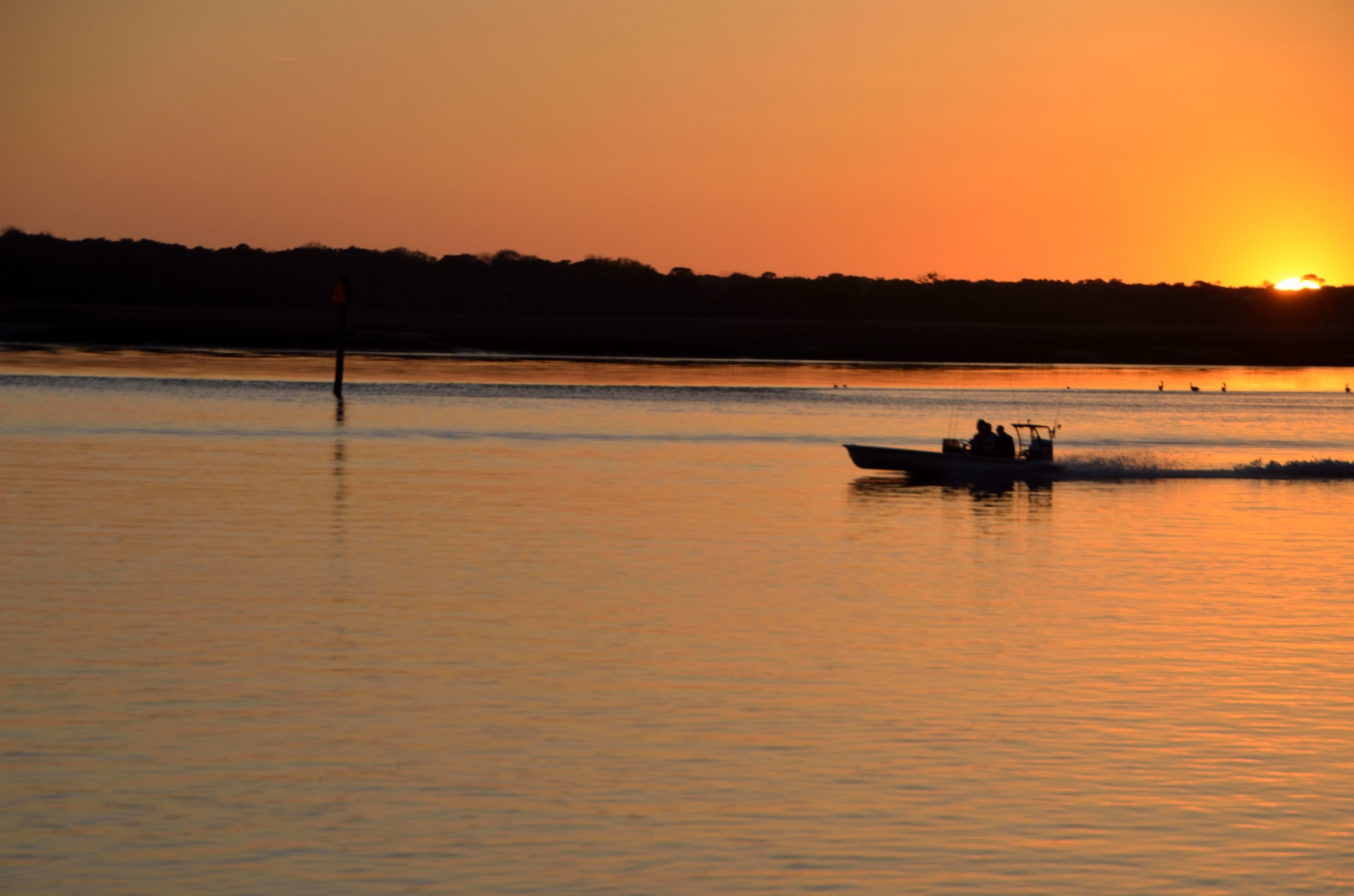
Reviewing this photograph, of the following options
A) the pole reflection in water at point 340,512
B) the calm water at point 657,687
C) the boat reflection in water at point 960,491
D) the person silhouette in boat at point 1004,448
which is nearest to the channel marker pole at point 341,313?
the pole reflection in water at point 340,512

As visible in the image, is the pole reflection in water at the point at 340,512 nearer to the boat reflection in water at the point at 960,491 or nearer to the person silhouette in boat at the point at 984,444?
the boat reflection in water at the point at 960,491

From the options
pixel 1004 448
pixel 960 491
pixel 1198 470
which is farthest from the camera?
pixel 1198 470

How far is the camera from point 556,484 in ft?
135

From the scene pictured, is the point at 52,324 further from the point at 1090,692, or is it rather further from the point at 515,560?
the point at 1090,692

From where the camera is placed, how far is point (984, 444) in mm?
47469

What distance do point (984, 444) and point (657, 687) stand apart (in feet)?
103

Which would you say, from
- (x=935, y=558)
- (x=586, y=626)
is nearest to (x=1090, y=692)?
(x=586, y=626)

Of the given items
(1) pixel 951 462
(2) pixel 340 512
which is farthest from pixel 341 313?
(2) pixel 340 512

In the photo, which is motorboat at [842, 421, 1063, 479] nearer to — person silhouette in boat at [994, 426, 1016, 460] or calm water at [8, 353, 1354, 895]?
person silhouette in boat at [994, 426, 1016, 460]

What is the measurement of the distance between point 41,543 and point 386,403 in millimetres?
49014

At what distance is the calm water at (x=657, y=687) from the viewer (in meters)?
12.1

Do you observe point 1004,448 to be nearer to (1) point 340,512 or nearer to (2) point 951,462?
(2) point 951,462

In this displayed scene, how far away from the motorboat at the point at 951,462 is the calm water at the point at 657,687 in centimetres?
439

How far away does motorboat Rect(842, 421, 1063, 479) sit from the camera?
1855 inches
